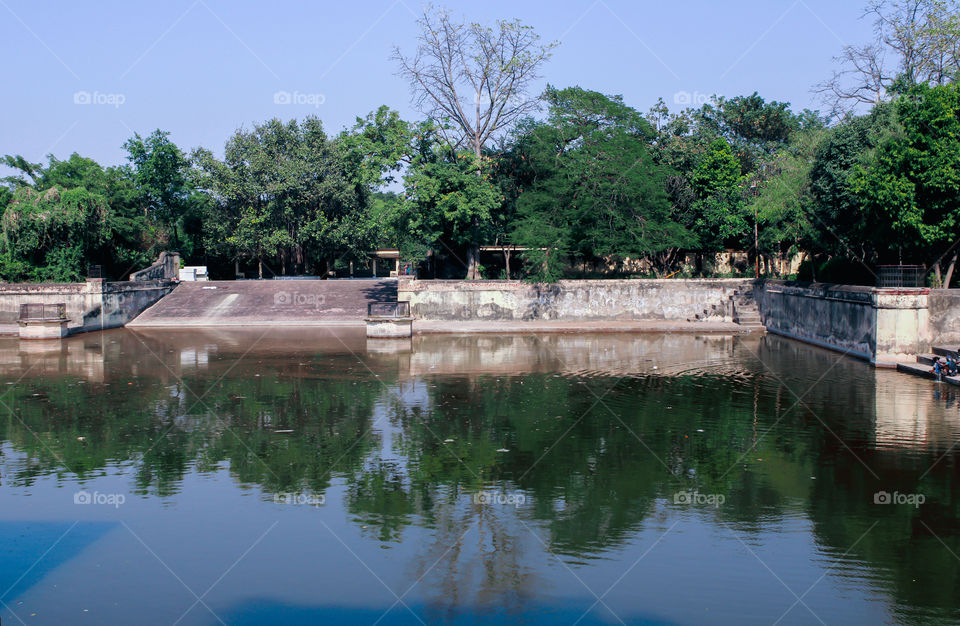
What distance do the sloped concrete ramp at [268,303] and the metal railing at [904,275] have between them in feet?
70.5

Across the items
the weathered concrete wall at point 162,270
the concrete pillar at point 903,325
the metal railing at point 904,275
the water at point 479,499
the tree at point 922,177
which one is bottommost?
the water at point 479,499

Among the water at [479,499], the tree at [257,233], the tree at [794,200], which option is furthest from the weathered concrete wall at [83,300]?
the tree at [794,200]

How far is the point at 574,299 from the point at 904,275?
16.1m

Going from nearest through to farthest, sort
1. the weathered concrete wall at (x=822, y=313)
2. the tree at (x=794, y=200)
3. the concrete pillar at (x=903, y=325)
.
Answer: the concrete pillar at (x=903, y=325) < the weathered concrete wall at (x=822, y=313) < the tree at (x=794, y=200)

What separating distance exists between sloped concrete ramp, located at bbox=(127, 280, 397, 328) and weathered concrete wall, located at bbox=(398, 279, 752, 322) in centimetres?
299

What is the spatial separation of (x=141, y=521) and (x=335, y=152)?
40200 mm

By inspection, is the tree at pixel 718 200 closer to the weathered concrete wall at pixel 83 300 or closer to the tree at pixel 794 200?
the tree at pixel 794 200

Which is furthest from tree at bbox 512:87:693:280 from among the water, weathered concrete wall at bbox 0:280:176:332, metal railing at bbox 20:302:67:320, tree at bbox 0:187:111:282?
tree at bbox 0:187:111:282

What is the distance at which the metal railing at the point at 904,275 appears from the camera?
23641mm

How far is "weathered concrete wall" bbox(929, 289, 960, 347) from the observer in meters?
23.6

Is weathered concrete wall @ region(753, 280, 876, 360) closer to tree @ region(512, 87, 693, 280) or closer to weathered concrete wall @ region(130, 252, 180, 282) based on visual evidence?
tree @ region(512, 87, 693, 280)

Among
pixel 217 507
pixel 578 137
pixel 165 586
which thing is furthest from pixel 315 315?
pixel 165 586

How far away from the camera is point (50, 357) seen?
2627 cm

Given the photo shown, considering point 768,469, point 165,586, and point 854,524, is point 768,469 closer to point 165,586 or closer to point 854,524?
point 854,524
